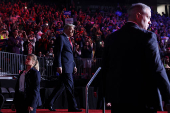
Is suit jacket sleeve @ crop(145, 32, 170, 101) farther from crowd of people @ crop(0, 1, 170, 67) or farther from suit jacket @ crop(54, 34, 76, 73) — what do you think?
crowd of people @ crop(0, 1, 170, 67)

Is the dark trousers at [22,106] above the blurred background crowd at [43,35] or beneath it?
beneath

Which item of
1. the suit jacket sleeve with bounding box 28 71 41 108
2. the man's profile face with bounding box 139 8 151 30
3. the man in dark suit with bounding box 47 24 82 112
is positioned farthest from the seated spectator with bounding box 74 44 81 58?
the man's profile face with bounding box 139 8 151 30

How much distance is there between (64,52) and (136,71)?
382 cm

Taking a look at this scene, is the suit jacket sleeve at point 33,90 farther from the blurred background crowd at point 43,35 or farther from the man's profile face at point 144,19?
the blurred background crowd at point 43,35

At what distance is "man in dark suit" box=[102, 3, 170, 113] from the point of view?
8.77 ft

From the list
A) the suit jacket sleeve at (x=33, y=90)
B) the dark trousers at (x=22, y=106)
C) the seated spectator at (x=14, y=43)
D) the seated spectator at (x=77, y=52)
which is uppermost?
the seated spectator at (x=14, y=43)

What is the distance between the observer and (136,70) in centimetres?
274

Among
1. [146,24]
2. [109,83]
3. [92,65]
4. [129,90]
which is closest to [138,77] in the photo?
[129,90]

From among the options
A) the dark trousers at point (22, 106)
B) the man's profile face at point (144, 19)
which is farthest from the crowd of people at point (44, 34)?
the man's profile face at point (144, 19)

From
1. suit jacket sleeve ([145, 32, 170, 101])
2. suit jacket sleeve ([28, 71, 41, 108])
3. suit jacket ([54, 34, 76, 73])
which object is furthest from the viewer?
suit jacket ([54, 34, 76, 73])

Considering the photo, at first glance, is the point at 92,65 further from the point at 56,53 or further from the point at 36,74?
the point at 36,74

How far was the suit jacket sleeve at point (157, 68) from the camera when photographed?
8.67 ft

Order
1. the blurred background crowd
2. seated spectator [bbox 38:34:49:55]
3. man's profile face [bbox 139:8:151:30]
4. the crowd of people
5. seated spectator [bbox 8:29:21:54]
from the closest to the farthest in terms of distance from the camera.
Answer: man's profile face [bbox 139:8:151:30], seated spectator [bbox 8:29:21:54], the blurred background crowd, the crowd of people, seated spectator [bbox 38:34:49:55]

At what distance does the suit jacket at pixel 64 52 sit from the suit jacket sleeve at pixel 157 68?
147 inches
